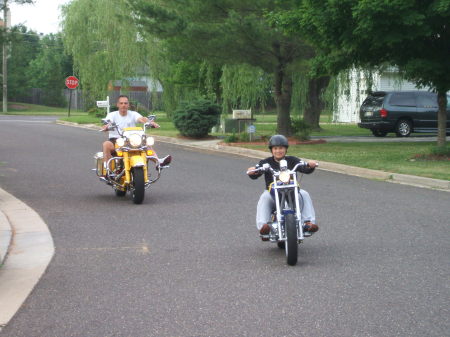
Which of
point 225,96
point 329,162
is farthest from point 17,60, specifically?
point 329,162

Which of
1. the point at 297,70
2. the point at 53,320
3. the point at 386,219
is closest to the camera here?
the point at 53,320

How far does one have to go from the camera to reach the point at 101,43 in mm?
44500

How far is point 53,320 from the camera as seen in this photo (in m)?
5.63

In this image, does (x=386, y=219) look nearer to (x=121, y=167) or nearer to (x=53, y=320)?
(x=121, y=167)

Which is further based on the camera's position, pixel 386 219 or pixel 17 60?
pixel 17 60

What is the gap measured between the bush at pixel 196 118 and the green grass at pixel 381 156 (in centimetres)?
471

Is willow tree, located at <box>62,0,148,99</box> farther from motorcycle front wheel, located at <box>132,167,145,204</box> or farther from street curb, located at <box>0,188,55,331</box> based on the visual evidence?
street curb, located at <box>0,188,55,331</box>

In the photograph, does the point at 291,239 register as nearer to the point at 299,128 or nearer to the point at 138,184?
the point at 138,184

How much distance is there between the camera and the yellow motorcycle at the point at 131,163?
39.0 feet

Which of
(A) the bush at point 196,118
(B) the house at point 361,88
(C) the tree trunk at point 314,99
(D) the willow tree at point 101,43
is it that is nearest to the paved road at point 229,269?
(A) the bush at point 196,118

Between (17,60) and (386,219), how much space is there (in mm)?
64604

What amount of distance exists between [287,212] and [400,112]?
24.1m

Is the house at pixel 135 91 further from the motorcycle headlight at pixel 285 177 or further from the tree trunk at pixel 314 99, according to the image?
the motorcycle headlight at pixel 285 177

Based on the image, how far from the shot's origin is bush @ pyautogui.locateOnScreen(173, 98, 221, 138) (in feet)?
96.6
